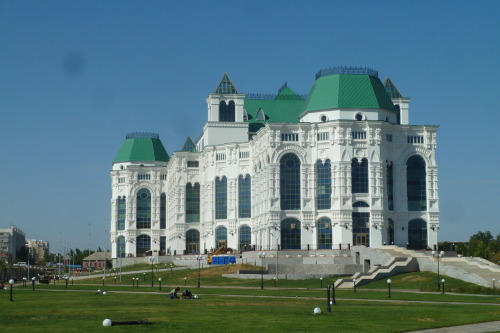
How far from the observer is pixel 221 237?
14775 cm

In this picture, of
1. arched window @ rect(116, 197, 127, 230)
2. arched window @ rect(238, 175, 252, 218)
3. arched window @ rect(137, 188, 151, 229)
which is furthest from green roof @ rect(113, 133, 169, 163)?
arched window @ rect(238, 175, 252, 218)

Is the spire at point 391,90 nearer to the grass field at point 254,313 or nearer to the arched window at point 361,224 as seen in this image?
the arched window at point 361,224

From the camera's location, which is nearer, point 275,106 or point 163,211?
point 275,106

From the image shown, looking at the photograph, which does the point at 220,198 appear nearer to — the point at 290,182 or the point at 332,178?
the point at 290,182

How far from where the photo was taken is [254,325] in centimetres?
4362

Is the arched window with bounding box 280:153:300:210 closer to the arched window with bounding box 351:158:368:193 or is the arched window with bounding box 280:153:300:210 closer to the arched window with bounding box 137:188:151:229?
the arched window with bounding box 351:158:368:193

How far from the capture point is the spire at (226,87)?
157 m

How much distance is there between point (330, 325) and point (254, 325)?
12.8 ft

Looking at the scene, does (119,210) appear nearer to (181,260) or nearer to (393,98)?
(181,260)

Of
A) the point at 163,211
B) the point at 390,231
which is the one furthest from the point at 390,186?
the point at 163,211

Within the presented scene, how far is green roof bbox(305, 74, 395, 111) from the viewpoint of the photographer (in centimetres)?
12744

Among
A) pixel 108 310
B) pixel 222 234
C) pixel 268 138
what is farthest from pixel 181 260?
pixel 108 310

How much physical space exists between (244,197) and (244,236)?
21.4 feet

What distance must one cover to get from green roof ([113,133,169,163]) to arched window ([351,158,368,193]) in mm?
71850
